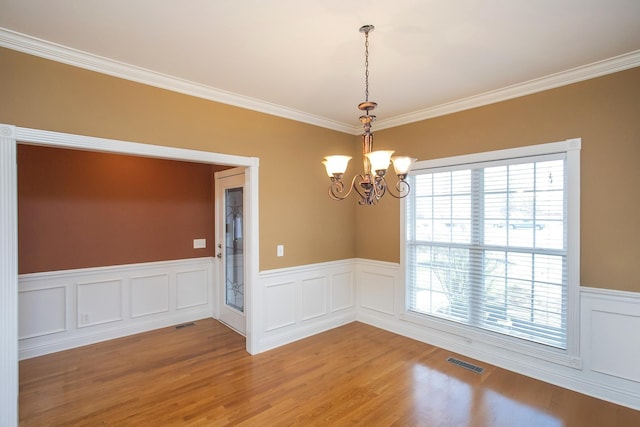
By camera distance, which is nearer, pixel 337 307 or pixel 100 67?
pixel 100 67

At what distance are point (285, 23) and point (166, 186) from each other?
3.37 metres

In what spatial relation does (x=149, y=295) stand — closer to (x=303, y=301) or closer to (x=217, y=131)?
(x=303, y=301)

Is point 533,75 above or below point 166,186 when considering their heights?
above

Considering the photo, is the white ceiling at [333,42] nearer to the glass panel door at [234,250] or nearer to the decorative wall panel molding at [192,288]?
the glass panel door at [234,250]

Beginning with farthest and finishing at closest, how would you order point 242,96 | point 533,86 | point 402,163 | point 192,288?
point 192,288, point 242,96, point 533,86, point 402,163

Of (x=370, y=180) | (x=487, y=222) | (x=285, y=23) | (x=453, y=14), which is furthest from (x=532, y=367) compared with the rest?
(x=285, y=23)

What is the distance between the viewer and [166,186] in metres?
4.75

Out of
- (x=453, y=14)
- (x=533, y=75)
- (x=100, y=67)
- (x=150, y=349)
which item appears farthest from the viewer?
(x=150, y=349)

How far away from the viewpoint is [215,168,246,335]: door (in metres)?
4.44

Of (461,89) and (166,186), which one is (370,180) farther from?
(166,186)

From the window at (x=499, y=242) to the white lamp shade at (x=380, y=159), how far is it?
2001 mm

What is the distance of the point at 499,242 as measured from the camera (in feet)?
11.5

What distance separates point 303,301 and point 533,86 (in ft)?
11.5

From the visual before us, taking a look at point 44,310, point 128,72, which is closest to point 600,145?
point 128,72
